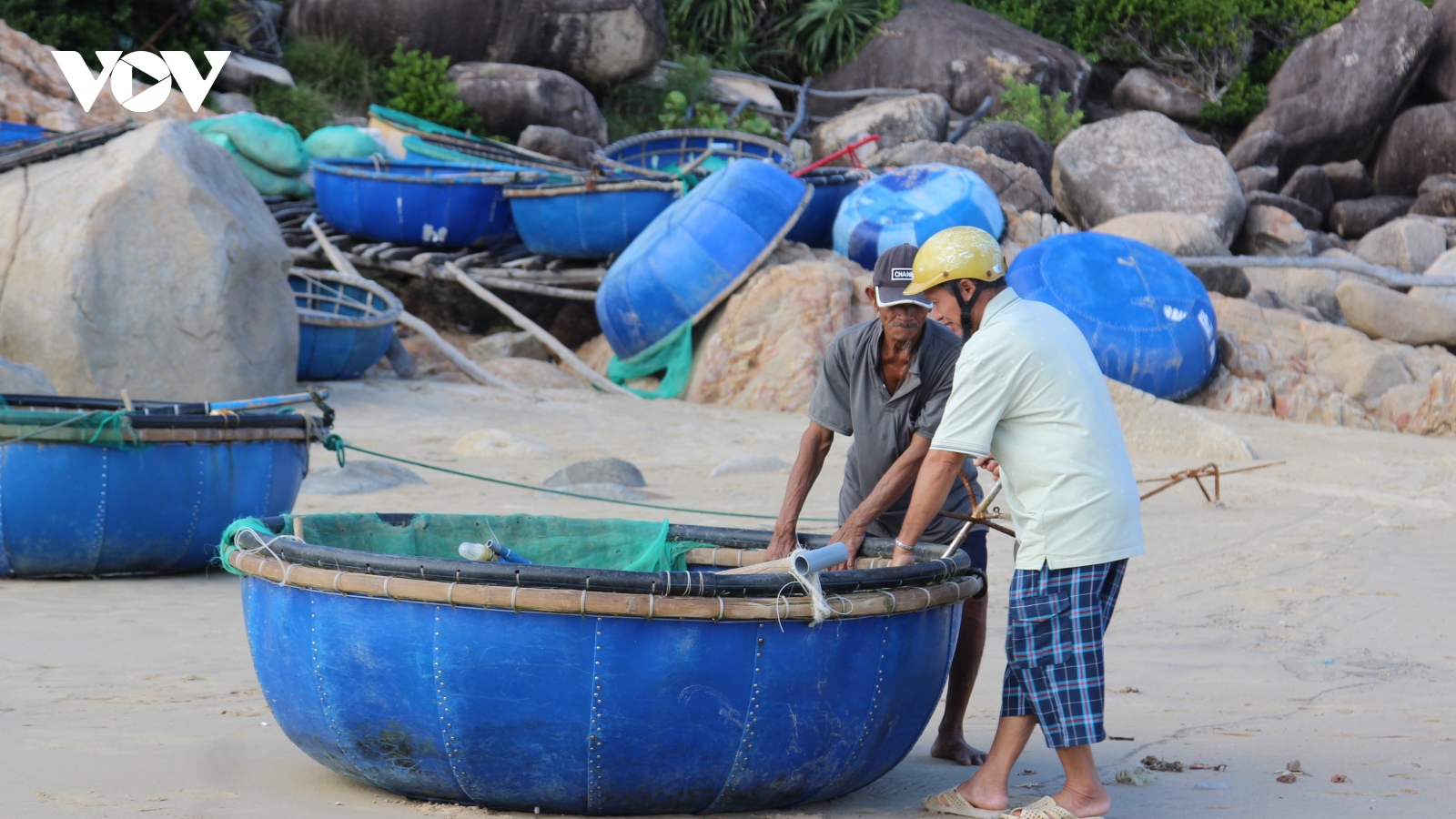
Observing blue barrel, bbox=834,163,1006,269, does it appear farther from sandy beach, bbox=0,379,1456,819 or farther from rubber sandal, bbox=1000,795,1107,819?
rubber sandal, bbox=1000,795,1107,819

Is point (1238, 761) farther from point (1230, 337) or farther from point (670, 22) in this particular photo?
point (670, 22)

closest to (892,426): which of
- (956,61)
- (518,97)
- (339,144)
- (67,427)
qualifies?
(67,427)

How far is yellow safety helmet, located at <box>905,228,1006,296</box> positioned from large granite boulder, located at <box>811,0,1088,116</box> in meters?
23.3

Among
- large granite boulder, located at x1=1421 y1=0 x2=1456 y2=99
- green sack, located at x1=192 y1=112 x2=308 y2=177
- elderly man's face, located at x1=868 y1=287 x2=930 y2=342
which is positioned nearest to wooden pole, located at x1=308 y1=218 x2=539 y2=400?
green sack, located at x1=192 y1=112 x2=308 y2=177

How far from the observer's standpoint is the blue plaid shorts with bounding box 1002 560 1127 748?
321cm

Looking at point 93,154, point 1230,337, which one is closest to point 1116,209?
point 1230,337

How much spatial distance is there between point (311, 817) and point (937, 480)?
1576 millimetres

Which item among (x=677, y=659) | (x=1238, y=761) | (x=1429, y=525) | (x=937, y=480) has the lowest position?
(x=1429, y=525)

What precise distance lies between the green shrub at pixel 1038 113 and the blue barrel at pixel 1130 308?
11.2m

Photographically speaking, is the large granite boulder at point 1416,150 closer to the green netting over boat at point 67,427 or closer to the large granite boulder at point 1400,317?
the large granite boulder at point 1400,317

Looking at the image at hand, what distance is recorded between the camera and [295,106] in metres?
19.8

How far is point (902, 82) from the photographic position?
86.8ft

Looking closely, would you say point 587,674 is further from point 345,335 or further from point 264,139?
point 264,139

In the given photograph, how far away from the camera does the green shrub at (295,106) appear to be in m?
19.7
